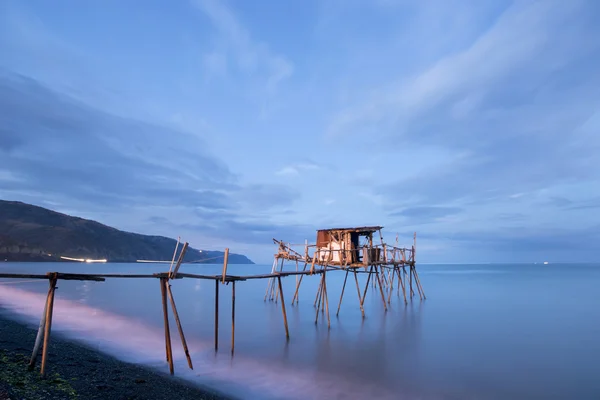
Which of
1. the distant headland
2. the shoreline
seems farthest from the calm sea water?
the distant headland

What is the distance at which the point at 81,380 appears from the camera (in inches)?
350

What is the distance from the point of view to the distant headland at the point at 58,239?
4515 inches

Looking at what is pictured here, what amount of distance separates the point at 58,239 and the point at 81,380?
500 feet

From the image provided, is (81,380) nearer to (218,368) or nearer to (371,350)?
(218,368)

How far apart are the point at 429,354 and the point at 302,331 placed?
7145 millimetres

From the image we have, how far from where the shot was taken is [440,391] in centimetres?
1140

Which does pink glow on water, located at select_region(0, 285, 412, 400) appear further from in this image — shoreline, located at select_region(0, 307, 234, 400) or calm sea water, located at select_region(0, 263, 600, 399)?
shoreline, located at select_region(0, 307, 234, 400)

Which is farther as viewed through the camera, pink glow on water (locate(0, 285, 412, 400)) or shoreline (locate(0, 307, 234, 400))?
pink glow on water (locate(0, 285, 412, 400))

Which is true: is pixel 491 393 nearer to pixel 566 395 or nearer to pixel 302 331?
pixel 566 395

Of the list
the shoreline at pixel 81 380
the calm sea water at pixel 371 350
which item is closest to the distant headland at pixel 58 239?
the calm sea water at pixel 371 350

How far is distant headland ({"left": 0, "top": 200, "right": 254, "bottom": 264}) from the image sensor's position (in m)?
115

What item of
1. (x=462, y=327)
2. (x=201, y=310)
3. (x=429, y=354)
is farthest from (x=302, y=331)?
(x=201, y=310)

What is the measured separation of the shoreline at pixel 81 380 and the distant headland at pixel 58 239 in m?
128

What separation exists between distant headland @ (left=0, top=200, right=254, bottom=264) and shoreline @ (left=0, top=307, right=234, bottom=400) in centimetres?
12806
